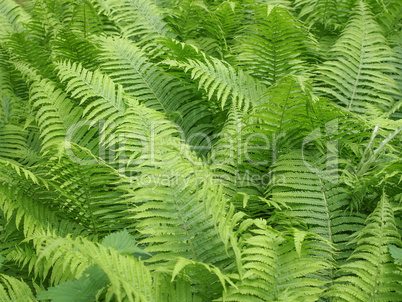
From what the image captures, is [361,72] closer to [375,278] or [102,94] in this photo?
[375,278]

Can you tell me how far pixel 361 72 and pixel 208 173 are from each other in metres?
1.54

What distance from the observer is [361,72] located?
8.11 feet

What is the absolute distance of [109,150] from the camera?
2.08m

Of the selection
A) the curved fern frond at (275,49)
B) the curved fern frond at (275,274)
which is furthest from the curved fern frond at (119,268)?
the curved fern frond at (275,49)

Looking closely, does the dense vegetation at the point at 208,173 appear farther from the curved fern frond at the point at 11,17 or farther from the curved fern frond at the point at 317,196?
the curved fern frond at the point at 11,17

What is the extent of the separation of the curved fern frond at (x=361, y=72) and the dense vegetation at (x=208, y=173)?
0.02m

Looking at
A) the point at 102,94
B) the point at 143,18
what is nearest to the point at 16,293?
the point at 102,94

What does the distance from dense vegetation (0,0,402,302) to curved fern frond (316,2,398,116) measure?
0.07ft

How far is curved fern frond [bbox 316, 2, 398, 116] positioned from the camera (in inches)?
94.3

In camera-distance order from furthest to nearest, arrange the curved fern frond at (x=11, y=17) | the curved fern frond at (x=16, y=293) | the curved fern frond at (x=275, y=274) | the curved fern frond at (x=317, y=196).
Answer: the curved fern frond at (x=11, y=17) → the curved fern frond at (x=317, y=196) → the curved fern frond at (x=16, y=293) → the curved fern frond at (x=275, y=274)

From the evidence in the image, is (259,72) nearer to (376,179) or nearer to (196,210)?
(376,179)

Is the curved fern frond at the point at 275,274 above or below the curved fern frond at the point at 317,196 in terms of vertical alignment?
below

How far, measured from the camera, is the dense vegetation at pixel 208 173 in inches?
53.2

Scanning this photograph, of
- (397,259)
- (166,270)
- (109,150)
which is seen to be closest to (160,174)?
(166,270)
